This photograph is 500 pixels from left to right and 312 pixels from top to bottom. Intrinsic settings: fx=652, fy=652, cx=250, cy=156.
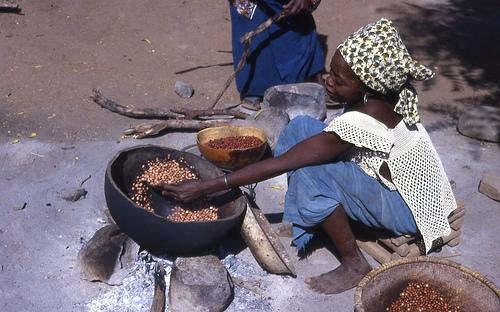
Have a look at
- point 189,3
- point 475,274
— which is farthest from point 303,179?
point 189,3

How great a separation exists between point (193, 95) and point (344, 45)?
3.26m

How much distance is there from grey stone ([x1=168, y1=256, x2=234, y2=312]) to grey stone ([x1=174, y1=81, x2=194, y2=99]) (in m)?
3.02

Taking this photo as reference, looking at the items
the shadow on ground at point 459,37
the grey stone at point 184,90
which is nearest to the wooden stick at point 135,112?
the grey stone at point 184,90

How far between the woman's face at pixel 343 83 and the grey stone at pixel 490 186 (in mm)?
1727

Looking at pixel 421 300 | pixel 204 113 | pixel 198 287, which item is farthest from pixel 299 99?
pixel 421 300

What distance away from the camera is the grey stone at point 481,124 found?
5.49 metres

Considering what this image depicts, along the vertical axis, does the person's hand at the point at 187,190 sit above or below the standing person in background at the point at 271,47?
above

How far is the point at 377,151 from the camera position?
3453 mm

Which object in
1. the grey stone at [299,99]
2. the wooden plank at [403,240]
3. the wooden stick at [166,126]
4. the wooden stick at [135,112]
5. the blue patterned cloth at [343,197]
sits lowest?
the wooden stick at [135,112]

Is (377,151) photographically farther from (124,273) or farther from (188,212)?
(124,273)

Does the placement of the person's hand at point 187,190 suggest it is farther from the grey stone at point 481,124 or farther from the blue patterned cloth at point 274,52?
the grey stone at point 481,124

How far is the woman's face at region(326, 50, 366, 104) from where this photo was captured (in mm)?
3336

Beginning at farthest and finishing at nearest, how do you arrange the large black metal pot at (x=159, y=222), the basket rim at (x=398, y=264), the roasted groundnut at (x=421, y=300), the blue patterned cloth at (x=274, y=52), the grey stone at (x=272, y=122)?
1. the blue patterned cloth at (x=274, y=52)
2. the grey stone at (x=272, y=122)
3. the large black metal pot at (x=159, y=222)
4. the roasted groundnut at (x=421, y=300)
5. the basket rim at (x=398, y=264)

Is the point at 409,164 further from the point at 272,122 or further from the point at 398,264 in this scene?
the point at 272,122
